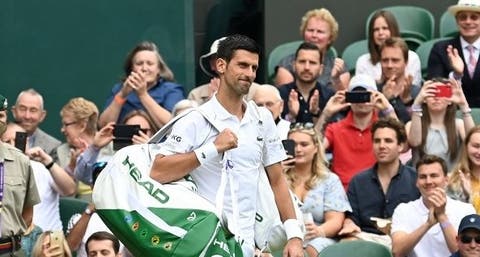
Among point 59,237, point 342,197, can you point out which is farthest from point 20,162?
point 342,197

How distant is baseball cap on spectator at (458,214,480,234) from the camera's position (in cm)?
1001

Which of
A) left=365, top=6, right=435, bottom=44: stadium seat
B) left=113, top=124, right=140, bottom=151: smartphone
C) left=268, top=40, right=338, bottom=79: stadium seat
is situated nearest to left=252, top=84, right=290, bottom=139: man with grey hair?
left=113, top=124, right=140, bottom=151: smartphone

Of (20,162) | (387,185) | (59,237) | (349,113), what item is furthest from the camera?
(349,113)

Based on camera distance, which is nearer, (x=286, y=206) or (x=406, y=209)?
(x=286, y=206)

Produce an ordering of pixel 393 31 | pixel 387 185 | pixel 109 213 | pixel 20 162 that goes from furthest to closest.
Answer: pixel 393 31 → pixel 387 185 → pixel 20 162 → pixel 109 213

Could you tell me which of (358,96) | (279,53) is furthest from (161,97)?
(279,53)

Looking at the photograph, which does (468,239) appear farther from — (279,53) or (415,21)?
(415,21)

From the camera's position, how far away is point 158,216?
8180 mm

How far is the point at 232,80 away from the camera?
836 centimetres

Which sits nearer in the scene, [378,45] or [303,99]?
[303,99]

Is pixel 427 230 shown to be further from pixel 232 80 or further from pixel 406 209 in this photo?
pixel 232 80

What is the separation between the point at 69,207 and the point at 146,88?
1.21 m

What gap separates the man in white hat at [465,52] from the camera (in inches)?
501

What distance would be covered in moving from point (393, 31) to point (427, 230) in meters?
3.25
